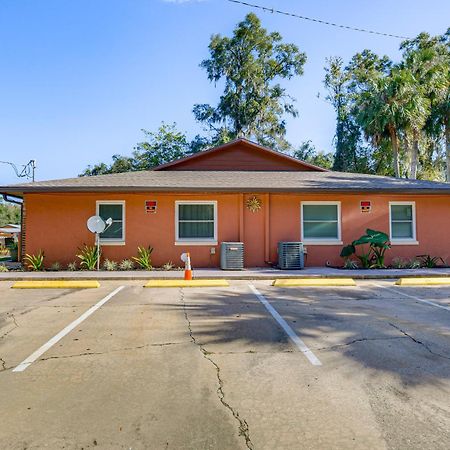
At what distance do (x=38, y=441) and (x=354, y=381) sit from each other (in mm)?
2738

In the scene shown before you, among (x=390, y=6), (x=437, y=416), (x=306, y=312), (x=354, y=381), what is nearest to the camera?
(x=437, y=416)

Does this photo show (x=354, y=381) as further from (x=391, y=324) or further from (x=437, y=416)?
(x=391, y=324)

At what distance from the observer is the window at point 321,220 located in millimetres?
12727

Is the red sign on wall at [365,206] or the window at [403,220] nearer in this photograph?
the red sign on wall at [365,206]

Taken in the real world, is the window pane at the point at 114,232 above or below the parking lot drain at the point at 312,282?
above

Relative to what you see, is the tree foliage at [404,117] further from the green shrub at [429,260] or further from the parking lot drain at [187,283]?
the parking lot drain at [187,283]

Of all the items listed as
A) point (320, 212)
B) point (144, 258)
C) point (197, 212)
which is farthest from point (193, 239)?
point (320, 212)

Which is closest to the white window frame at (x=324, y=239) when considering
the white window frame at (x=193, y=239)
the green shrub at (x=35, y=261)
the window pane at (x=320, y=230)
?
the window pane at (x=320, y=230)

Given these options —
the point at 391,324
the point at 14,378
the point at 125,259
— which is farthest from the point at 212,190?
the point at 14,378

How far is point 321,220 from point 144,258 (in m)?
6.35

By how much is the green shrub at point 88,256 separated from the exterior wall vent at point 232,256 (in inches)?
161

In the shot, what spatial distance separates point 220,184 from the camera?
40.0 ft

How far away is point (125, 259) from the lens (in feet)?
40.0

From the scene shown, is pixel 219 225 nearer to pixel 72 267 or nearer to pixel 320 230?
pixel 320 230
